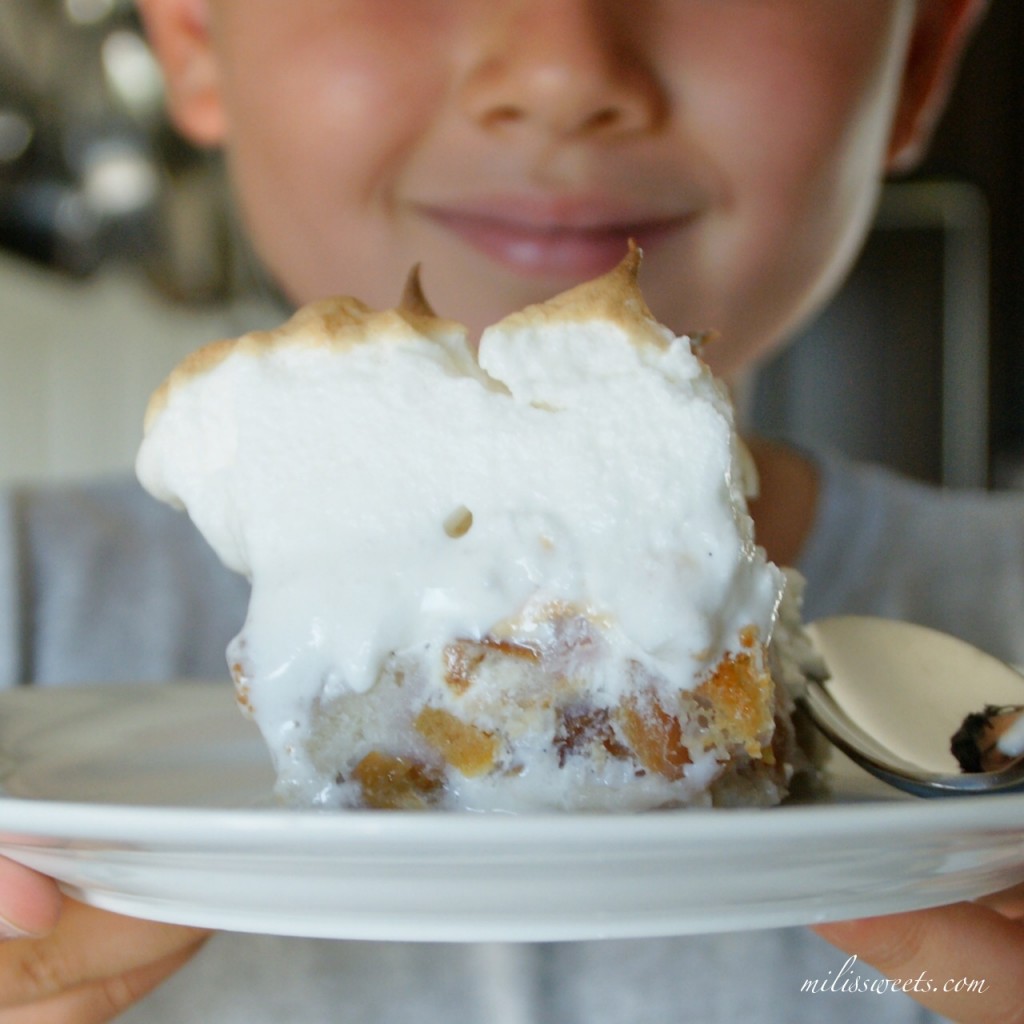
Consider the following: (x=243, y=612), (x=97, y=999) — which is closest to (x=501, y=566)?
(x=97, y=999)

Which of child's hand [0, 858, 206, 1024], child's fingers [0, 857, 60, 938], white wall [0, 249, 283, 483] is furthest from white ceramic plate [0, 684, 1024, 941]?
white wall [0, 249, 283, 483]

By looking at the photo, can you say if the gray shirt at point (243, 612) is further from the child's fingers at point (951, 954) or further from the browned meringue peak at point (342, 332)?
the browned meringue peak at point (342, 332)

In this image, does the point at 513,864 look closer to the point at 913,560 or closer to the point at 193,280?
the point at 913,560

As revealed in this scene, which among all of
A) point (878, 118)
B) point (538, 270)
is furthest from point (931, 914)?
point (878, 118)

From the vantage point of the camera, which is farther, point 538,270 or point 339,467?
point 538,270

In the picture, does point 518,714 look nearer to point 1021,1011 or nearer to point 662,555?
point 662,555

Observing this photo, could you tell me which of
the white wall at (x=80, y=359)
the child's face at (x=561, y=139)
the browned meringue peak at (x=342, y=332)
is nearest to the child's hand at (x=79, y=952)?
the browned meringue peak at (x=342, y=332)

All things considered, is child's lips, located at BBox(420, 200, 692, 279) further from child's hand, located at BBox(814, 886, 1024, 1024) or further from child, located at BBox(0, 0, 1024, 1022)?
child's hand, located at BBox(814, 886, 1024, 1024)
